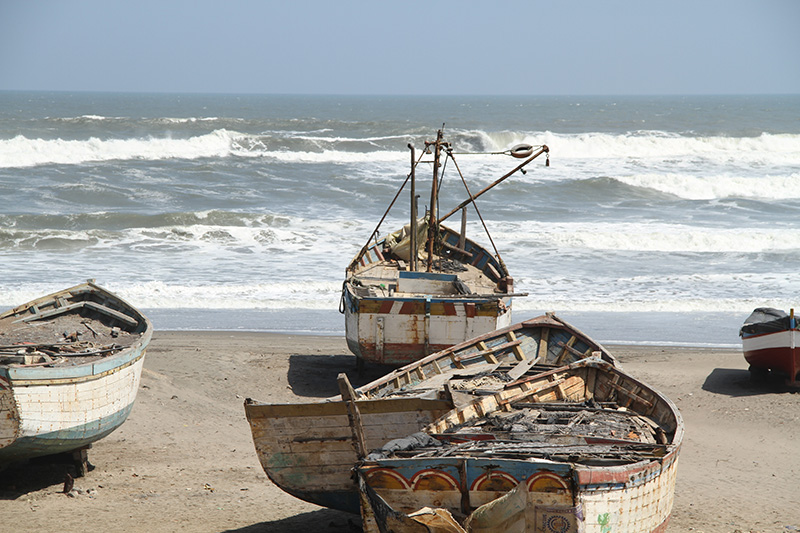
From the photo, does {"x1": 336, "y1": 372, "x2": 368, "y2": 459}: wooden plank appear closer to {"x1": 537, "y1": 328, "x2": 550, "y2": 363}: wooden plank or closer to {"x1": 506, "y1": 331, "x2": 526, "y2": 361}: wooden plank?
{"x1": 506, "y1": 331, "x2": 526, "y2": 361}: wooden plank

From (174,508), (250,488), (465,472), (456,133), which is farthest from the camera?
(456,133)

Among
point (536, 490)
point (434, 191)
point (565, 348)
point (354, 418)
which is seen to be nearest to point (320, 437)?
point (354, 418)

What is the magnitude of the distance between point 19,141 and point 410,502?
44.2m

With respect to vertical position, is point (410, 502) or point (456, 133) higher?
point (456, 133)

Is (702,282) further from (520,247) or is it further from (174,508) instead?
(174,508)

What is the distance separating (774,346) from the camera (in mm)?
12000

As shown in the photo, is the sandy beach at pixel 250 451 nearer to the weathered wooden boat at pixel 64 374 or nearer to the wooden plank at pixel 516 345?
the weathered wooden boat at pixel 64 374

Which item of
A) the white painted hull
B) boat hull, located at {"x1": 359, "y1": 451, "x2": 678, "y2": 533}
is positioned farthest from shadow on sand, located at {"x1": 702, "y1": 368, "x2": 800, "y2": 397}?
the white painted hull

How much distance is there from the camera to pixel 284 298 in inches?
711

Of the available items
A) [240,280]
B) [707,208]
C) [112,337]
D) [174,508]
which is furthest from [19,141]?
[174,508]

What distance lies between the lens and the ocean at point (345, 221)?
1767cm

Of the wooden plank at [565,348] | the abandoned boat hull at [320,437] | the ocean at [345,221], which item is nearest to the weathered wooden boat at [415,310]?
the wooden plank at [565,348]

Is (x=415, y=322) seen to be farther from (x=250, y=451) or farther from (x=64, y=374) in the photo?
(x=64, y=374)

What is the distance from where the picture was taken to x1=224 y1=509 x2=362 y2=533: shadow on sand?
24.5 ft
